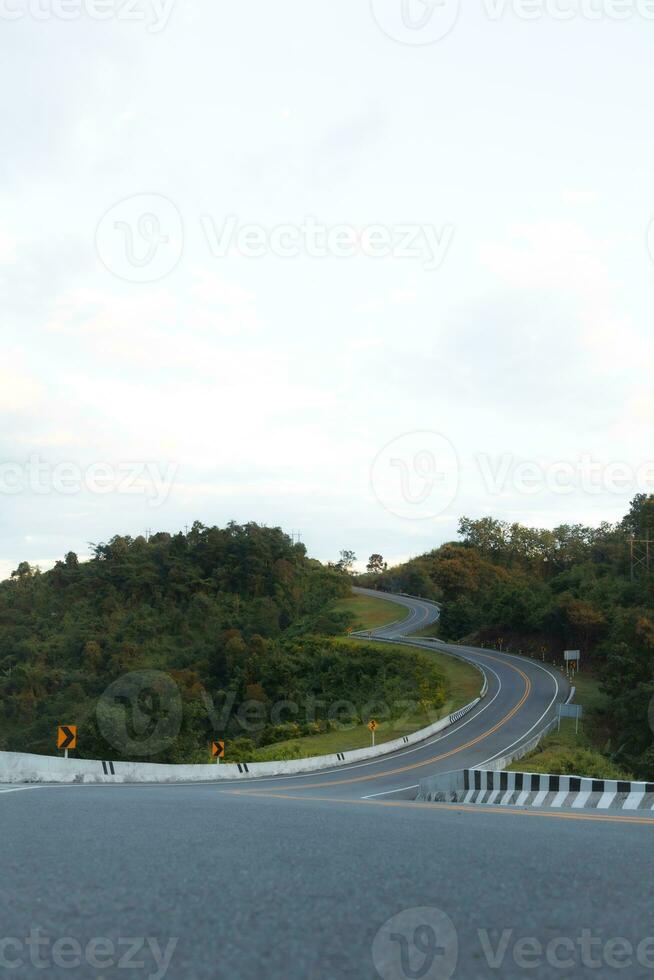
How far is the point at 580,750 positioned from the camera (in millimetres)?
34594

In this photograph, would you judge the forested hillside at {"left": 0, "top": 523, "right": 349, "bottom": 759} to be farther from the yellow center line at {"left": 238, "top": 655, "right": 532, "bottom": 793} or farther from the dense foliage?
the yellow center line at {"left": 238, "top": 655, "right": 532, "bottom": 793}

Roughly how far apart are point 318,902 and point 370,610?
4872 inches

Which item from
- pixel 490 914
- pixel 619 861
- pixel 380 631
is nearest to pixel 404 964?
pixel 490 914

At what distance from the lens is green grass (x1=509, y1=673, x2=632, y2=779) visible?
27438mm

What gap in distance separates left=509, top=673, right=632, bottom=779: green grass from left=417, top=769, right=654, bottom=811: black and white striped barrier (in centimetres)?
464

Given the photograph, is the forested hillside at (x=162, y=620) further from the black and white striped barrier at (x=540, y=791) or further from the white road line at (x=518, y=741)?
the black and white striped barrier at (x=540, y=791)

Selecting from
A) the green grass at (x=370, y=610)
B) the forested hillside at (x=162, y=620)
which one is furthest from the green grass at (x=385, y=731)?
the green grass at (x=370, y=610)

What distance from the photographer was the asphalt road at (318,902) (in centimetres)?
260

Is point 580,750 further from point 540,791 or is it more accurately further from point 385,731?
point 385,731

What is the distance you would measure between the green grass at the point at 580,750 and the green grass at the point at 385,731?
331 inches

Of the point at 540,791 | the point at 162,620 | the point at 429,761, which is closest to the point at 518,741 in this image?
the point at 429,761

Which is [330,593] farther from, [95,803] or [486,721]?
[95,803]

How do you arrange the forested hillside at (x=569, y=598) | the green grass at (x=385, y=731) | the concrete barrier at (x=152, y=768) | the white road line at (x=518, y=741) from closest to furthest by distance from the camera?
the concrete barrier at (x=152, y=768), the white road line at (x=518, y=741), the green grass at (x=385, y=731), the forested hillside at (x=569, y=598)

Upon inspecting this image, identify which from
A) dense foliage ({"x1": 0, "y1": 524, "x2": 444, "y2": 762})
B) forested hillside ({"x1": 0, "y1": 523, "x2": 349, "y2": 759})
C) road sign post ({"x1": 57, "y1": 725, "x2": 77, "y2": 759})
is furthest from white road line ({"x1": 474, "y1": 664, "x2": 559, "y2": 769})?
forested hillside ({"x1": 0, "y1": 523, "x2": 349, "y2": 759})
